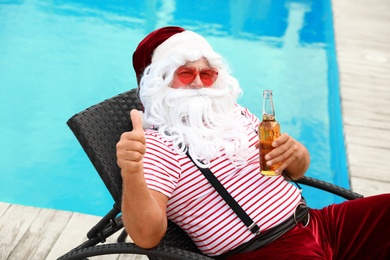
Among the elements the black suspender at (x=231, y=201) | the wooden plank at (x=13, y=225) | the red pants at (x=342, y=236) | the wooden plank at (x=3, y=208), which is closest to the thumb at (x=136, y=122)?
the black suspender at (x=231, y=201)

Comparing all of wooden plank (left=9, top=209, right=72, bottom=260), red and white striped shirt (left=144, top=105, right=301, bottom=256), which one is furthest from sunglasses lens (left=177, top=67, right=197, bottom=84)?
wooden plank (left=9, top=209, right=72, bottom=260)

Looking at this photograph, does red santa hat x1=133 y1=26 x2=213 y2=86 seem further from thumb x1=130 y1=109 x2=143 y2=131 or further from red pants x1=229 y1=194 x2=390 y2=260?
red pants x1=229 y1=194 x2=390 y2=260

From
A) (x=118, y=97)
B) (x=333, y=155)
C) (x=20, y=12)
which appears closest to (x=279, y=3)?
(x=20, y=12)

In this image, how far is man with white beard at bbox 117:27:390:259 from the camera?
7.29ft

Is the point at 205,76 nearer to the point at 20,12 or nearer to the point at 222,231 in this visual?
the point at 222,231

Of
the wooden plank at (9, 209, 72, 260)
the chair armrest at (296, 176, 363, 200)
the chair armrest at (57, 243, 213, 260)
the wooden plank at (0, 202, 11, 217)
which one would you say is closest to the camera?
the chair armrest at (57, 243, 213, 260)

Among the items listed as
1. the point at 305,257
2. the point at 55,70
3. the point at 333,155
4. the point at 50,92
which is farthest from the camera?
the point at 55,70

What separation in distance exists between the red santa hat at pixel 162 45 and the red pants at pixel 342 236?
82 cm

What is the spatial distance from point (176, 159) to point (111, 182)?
29 centimetres

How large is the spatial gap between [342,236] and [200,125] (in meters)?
0.70

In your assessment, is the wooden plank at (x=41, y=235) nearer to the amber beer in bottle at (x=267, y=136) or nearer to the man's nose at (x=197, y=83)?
the man's nose at (x=197, y=83)

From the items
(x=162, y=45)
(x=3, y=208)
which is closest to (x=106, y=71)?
(x=3, y=208)

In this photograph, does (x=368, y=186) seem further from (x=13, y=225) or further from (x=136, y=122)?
(x=136, y=122)

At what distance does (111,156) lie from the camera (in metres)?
2.41
